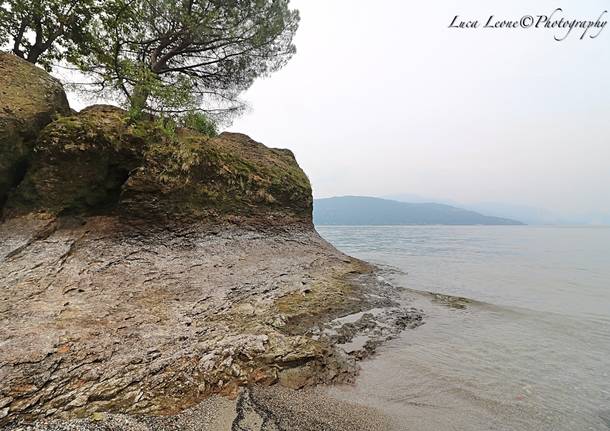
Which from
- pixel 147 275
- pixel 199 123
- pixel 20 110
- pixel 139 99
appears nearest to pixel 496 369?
pixel 147 275

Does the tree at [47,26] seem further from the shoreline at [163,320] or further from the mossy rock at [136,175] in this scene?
the shoreline at [163,320]

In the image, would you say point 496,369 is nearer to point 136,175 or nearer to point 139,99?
point 136,175

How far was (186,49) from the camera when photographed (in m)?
13.4

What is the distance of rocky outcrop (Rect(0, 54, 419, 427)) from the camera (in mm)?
3957

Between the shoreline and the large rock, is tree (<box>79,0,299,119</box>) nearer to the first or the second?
the large rock

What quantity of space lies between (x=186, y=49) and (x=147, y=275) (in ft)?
35.3

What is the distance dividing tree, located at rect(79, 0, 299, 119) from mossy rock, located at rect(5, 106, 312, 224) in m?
1.28

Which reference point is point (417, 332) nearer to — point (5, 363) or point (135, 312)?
point (135, 312)

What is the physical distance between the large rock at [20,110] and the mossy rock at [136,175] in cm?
31

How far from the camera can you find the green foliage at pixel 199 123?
37.9ft

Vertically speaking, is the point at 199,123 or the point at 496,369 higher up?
the point at 199,123

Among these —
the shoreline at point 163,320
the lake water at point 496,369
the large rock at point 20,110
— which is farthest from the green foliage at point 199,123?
the lake water at point 496,369

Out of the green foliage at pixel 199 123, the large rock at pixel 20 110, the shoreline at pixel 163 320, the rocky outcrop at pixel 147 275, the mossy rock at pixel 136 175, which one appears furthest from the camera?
the green foliage at pixel 199 123

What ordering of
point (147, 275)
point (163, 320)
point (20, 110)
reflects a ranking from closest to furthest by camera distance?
point (163, 320) < point (147, 275) < point (20, 110)
